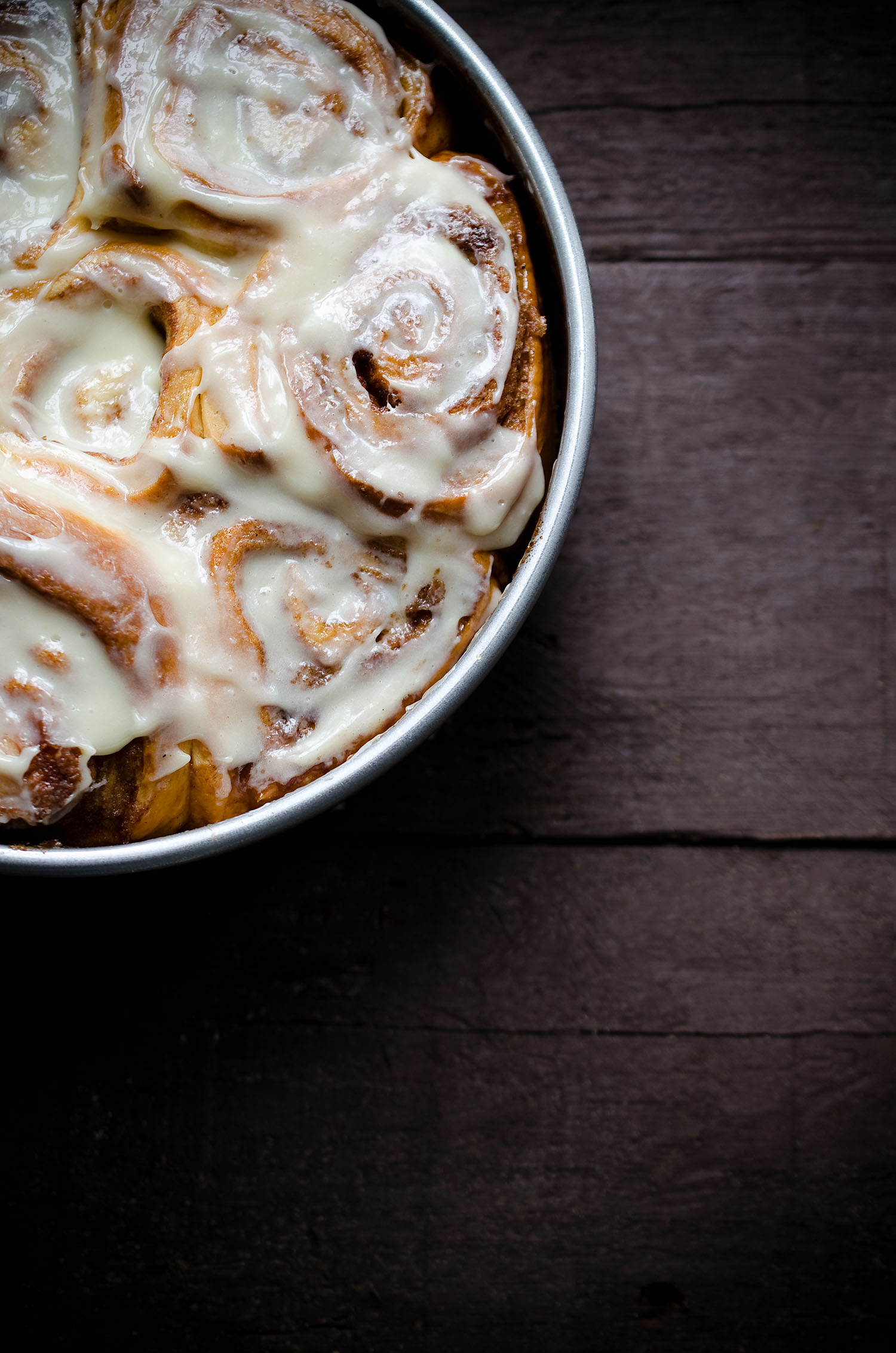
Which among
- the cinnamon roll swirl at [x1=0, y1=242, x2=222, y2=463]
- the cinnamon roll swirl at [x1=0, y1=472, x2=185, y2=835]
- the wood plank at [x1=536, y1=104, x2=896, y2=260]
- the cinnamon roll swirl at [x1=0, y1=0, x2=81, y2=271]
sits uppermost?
the wood plank at [x1=536, y1=104, x2=896, y2=260]

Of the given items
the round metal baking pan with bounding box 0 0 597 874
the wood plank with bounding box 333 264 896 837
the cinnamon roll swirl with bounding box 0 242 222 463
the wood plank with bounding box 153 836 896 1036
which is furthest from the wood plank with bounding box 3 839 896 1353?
the cinnamon roll swirl with bounding box 0 242 222 463

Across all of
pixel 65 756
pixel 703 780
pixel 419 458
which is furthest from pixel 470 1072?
pixel 419 458

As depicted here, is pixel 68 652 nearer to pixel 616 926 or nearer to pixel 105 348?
pixel 105 348

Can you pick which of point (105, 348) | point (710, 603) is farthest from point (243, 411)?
point (710, 603)

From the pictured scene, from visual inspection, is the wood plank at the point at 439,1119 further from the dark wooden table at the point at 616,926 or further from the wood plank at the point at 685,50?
the wood plank at the point at 685,50

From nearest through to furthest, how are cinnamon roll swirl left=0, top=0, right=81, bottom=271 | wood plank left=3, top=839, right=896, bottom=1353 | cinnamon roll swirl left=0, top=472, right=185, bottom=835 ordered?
cinnamon roll swirl left=0, top=472, right=185, bottom=835, cinnamon roll swirl left=0, top=0, right=81, bottom=271, wood plank left=3, top=839, right=896, bottom=1353

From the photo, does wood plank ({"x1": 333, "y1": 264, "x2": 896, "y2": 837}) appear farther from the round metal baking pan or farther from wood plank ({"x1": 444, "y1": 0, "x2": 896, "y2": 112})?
the round metal baking pan
